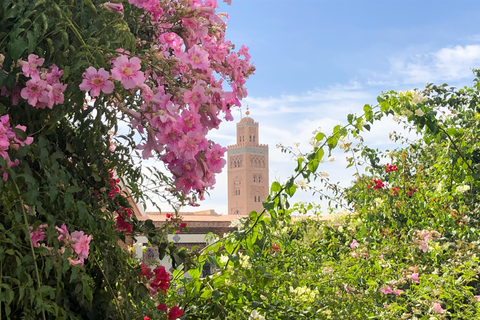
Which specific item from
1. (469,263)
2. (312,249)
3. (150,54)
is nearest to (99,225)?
(150,54)

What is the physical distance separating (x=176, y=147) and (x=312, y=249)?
8.25 feet

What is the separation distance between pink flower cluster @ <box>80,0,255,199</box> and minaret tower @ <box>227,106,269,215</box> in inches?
2804

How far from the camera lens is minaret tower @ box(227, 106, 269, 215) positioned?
7362 centimetres

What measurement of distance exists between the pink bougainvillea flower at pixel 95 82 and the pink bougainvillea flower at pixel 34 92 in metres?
0.11

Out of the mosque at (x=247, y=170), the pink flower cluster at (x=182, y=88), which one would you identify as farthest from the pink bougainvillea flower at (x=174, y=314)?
the mosque at (x=247, y=170)

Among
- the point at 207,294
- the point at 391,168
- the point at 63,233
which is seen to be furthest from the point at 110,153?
the point at 391,168

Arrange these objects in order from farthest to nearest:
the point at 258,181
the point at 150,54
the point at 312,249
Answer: the point at 258,181 → the point at 312,249 → the point at 150,54

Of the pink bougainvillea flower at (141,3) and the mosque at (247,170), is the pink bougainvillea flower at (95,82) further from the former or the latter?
the mosque at (247,170)

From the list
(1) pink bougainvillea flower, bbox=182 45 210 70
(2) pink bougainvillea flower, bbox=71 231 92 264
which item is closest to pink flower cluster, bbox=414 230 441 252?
(1) pink bougainvillea flower, bbox=182 45 210 70

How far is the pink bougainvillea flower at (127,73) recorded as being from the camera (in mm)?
1231

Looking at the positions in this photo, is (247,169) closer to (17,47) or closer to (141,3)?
(141,3)

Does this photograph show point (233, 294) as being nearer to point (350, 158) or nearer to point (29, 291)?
point (29, 291)

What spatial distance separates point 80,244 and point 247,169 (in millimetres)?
72312

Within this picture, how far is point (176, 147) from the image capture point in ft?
4.28
